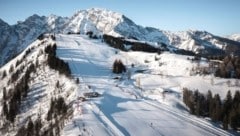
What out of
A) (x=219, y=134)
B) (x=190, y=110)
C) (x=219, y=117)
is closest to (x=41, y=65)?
(x=190, y=110)

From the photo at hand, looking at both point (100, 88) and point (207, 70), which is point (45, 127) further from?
point (207, 70)

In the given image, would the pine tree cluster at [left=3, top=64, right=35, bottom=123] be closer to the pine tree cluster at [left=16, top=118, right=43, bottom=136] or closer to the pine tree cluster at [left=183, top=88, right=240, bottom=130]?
the pine tree cluster at [left=16, top=118, right=43, bottom=136]

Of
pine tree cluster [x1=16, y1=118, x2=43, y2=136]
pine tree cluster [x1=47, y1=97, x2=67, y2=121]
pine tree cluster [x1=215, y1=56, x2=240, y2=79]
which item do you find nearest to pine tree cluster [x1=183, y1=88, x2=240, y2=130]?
pine tree cluster [x1=215, y1=56, x2=240, y2=79]

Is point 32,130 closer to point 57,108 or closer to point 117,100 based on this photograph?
point 57,108

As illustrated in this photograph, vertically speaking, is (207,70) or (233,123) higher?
(207,70)

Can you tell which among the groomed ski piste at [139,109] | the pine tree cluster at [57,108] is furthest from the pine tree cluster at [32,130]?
the groomed ski piste at [139,109]

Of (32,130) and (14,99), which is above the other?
(14,99)

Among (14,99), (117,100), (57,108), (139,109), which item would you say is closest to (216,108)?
(139,109)

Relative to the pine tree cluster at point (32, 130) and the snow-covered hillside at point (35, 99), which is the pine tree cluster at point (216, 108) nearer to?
the snow-covered hillside at point (35, 99)
